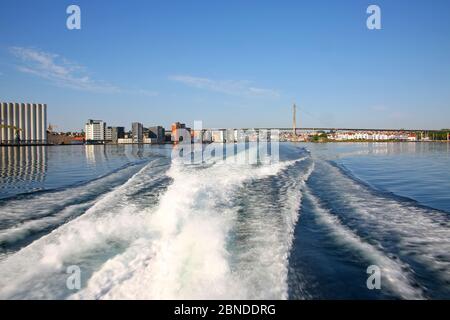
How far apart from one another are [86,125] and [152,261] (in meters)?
157

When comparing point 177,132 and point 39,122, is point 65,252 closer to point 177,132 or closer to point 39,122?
point 177,132

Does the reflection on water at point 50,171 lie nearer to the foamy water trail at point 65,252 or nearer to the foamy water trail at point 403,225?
the foamy water trail at point 65,252

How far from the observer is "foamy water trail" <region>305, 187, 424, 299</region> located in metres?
3.19

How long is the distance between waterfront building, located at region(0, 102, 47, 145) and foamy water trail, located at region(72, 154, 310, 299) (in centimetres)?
12757

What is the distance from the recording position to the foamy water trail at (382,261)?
3.19 meters

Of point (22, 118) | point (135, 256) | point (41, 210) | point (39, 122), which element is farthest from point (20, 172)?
point (22, 118)

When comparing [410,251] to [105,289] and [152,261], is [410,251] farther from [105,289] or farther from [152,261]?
[105,289]

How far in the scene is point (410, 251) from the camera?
4.19 meters

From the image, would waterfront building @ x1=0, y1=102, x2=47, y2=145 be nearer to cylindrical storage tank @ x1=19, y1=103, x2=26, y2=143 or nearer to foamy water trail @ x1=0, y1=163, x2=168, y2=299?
cylindrical storage tank @ x1=19, y1=103, x2=26, y2=143

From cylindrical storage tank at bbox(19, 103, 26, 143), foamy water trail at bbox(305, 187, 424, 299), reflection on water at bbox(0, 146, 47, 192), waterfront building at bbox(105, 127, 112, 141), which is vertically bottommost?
foamy water trail at bbox(305, 187, 424, 299)

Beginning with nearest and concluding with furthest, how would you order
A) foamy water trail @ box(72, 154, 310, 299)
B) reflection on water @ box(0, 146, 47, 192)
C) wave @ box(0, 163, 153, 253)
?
foamy water trail @ box(72, 154, 310, 299) → wave @ box(0, 163, 153, 253) → reflection on water @ box(0, 146, 47, 192)

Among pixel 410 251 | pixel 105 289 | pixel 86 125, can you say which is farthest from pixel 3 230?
pixel 86 125

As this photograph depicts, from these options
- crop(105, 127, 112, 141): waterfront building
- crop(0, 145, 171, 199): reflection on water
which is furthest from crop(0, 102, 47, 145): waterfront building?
crop(0, 145, 171, 199): reflection on water
